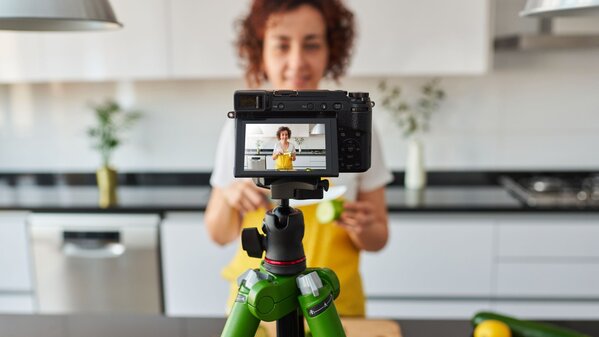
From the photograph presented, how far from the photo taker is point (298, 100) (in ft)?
1.86

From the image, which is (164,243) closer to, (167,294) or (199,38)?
(167,294)

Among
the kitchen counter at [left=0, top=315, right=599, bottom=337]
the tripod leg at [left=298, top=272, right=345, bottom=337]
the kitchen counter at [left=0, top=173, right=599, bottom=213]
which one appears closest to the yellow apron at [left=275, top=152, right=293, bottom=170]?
the tripod leg at [left=298, top=272, right=345, bottom=337]

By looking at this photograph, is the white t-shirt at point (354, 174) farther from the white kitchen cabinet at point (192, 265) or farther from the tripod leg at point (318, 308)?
the white kitchen cabinet at point (192, 265)

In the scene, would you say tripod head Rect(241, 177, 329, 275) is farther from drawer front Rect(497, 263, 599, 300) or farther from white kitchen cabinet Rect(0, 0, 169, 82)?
white kitchen cabinet Rect(0, 0, 169, 82)

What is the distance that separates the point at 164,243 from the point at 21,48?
3.41 ft

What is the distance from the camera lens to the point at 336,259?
3.90ft

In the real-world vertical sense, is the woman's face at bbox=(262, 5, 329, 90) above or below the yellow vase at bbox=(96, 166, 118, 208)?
above

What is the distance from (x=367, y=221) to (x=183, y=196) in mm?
1434

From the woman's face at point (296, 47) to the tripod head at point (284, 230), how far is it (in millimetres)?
611

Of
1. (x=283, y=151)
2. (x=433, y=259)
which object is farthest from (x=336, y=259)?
(x=433, y=259)

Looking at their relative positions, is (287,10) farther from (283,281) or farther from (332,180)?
(283,281)

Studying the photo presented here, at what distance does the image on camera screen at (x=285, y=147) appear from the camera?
560 millimetres

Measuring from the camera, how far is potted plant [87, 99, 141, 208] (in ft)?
7.99

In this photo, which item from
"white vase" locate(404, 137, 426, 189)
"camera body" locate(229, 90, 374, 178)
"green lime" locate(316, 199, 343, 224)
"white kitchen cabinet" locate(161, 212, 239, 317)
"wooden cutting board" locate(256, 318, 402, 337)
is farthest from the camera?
"white vase" locate(404, 137, 426, 189)
